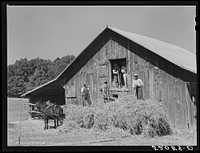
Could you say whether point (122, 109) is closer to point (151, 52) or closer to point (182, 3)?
point (151, 52)

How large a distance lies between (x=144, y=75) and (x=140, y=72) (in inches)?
9.7

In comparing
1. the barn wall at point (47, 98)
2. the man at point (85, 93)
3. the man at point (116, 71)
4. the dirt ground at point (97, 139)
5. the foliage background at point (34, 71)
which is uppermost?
the foliage background at point (34, 71)

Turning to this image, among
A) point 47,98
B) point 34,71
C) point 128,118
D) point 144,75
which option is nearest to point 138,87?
point 144,75

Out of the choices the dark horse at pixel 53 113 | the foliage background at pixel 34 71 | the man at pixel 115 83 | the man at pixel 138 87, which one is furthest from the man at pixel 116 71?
the foliage background at pixel 34 71

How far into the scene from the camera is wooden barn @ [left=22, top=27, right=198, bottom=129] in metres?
10.8

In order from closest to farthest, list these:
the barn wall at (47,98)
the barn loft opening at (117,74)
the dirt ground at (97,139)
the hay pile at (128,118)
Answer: the dirt ground at (97,139) → the hay pile at (128,118) → the barn loft opening at (117,74) → the barn wall at (47,98)

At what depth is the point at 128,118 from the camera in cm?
991

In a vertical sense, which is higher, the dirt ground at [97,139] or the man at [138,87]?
the man at [138,87]

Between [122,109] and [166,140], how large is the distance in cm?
214

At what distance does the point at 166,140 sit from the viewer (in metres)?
8.83

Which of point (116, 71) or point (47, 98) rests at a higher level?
point (116, 71)

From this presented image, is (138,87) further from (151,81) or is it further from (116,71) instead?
(116,71)

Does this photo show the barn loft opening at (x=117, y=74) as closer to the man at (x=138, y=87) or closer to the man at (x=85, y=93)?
the man at (x=138, y=87)

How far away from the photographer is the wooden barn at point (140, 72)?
10773 mm
